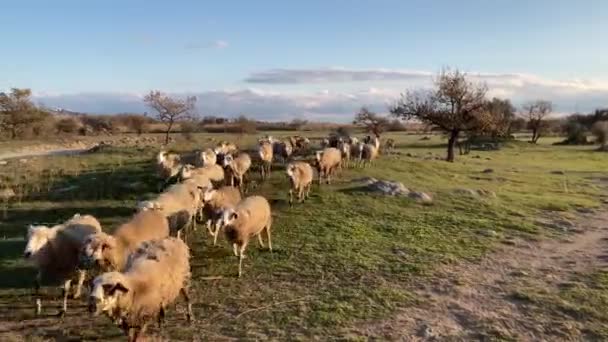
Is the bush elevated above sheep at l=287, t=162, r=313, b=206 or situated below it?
below

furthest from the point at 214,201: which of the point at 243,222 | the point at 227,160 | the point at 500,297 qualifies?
the point at 500,297

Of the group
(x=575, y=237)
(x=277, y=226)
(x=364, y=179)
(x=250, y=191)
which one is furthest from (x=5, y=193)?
(x=575, y=237)

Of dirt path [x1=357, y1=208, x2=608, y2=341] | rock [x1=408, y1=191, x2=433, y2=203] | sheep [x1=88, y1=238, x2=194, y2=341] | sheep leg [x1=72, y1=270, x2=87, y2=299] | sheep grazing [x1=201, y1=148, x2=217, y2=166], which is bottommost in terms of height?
dirt path [x1=357, y1=208, x2=608, y2=341]

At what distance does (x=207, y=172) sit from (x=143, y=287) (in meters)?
12.0

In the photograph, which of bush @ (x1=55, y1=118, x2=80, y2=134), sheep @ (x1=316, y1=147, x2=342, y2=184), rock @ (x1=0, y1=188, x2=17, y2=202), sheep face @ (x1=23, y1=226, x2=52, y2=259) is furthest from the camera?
bush @ (x1=55, y1=118, x2=80, y2=134)

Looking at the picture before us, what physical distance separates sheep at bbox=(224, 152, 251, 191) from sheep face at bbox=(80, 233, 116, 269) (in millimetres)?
11226

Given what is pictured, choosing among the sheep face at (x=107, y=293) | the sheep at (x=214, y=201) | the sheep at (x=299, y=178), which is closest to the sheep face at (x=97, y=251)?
the sheep face at (x=107, y=293)

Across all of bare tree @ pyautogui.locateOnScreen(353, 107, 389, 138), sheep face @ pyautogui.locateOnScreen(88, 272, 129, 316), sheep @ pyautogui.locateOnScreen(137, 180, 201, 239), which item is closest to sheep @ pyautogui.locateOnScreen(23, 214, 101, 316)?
sheep @ pyautogui.locateOnScreen(137, 180, 201, 239)

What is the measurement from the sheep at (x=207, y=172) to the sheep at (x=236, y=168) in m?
0.36

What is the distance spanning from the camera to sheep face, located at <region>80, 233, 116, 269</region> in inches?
432

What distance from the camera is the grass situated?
1105 centimetres

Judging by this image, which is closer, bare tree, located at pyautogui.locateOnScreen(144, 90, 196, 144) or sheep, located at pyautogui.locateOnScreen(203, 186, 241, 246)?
sheep, located at pyautogui.locateOnScreen(203, 186, 241, 246)

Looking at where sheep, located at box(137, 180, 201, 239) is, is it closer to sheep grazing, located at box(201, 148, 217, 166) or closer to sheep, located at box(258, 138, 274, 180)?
sheep grazing, located at box(201, 148, 217, 166)

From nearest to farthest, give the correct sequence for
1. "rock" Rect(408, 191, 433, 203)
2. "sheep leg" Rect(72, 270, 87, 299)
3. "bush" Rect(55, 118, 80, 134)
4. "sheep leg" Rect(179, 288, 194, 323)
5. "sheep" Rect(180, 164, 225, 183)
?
"sheep leg" Rect(179, 288, 194, 323), "sheep leg" Rect(72, 270, 87, 299), "sheep" Rect(180, 164, 225, 183), "rock" Rect(408, 191, 433, 203), "bush" Rect(55, 118, 80, 134)
